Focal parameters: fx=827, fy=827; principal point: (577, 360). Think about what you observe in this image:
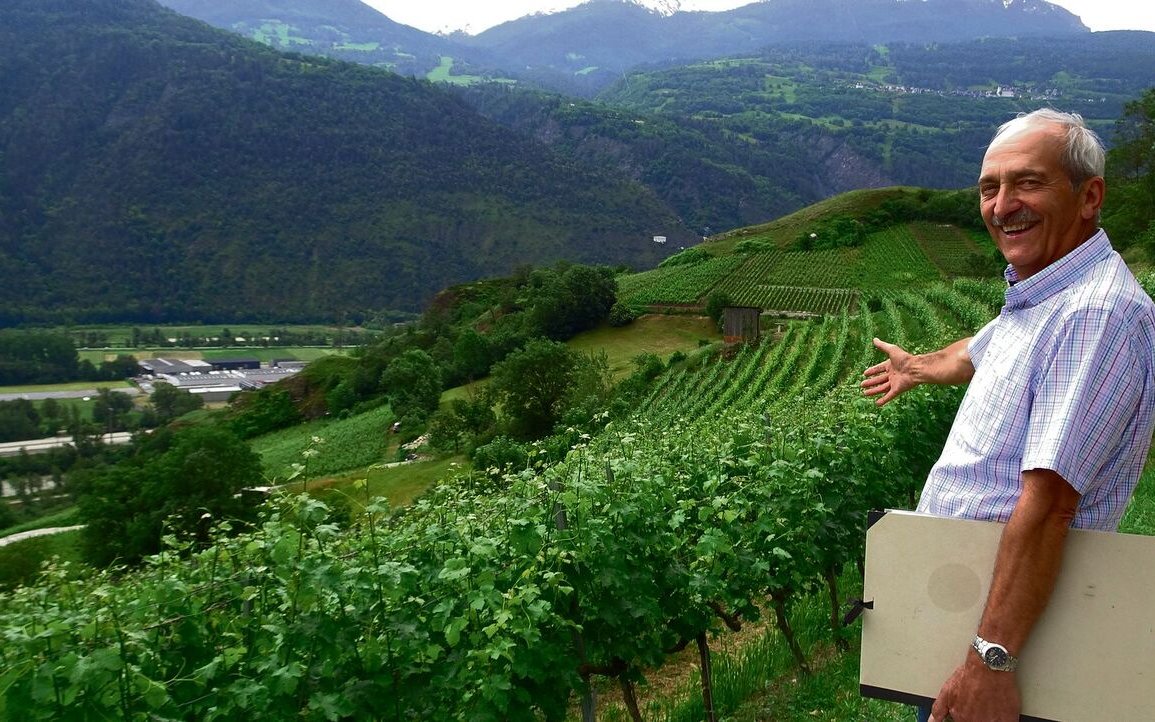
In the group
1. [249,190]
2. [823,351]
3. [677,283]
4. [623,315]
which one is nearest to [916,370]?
[823,351]

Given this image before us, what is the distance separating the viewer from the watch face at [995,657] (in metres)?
1.92

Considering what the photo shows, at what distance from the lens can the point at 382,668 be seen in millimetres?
2994

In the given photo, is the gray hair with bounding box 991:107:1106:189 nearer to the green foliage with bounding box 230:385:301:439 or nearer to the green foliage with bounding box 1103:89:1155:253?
the green foliage with bounding box 1103:89:1155:253

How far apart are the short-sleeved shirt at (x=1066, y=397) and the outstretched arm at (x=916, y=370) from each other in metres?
0.46

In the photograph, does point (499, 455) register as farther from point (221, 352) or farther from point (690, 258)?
point (221, 352)

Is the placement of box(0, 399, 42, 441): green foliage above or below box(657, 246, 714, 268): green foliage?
below

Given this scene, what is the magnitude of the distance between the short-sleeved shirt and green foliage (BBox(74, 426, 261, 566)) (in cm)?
3301

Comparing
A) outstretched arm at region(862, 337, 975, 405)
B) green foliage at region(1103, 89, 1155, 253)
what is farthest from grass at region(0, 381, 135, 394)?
outstretched arm at region(862, 337, 975, 405)

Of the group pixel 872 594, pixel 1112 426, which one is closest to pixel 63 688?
pixel 872 594

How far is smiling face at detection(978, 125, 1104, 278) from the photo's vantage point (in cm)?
208

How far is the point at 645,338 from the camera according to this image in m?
58.2

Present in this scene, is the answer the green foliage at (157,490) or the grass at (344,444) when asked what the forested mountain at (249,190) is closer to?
the grass at (344,444)

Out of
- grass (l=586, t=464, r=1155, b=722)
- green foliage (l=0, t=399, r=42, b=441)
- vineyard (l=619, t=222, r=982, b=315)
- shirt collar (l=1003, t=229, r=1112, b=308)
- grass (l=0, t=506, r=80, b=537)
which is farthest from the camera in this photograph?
green foliage (l=0, t=399, r=42, b=441)

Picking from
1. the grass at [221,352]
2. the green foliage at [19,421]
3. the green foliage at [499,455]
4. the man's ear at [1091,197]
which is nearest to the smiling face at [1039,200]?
the man's ear at [1091,197]
